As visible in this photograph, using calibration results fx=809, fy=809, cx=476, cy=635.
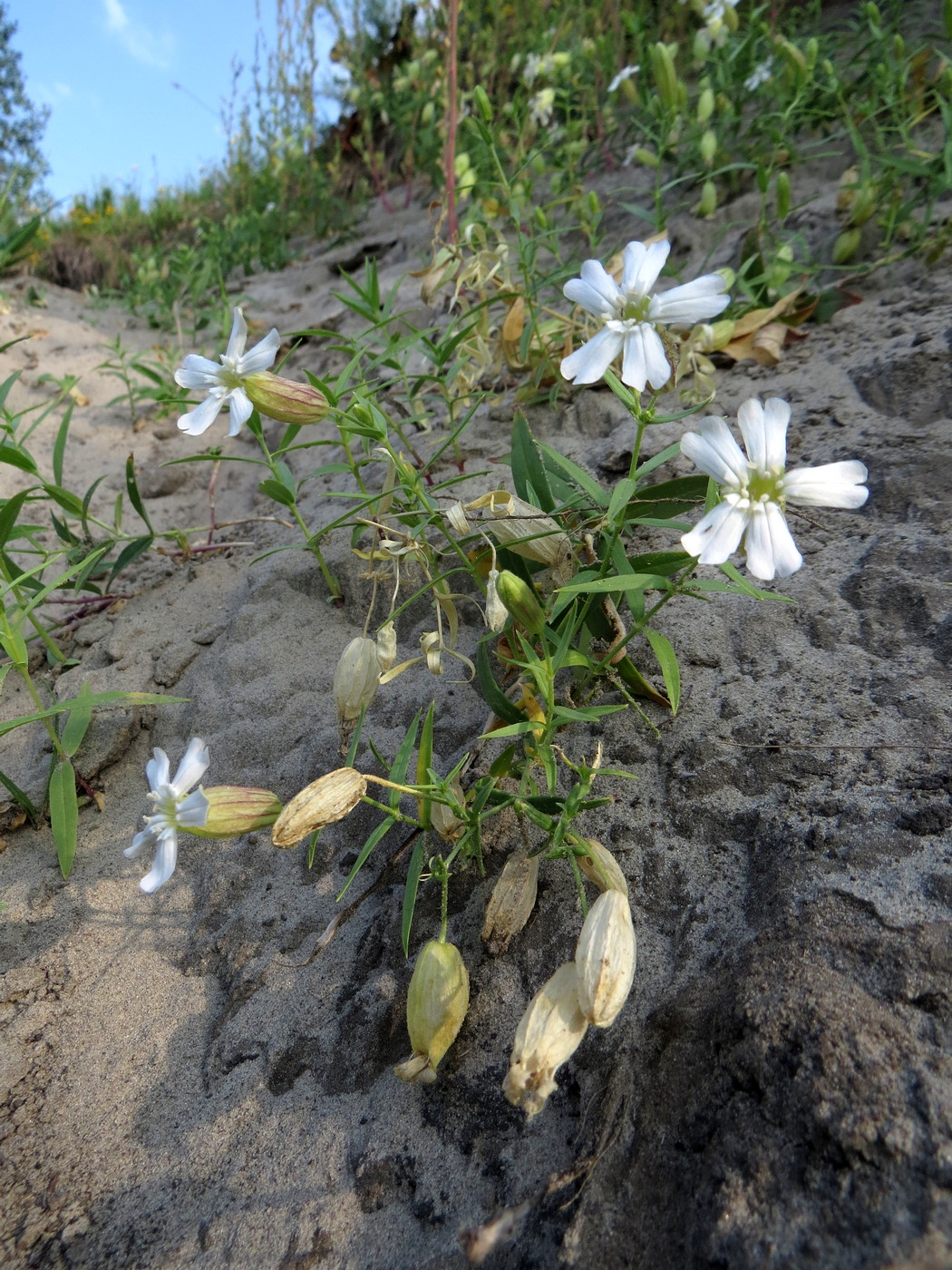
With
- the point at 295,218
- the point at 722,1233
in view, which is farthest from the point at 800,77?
the point at 295,218

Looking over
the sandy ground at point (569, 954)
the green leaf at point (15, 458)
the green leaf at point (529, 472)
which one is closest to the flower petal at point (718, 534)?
the sandy ground at point (569, 954)

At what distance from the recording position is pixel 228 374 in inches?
45.3

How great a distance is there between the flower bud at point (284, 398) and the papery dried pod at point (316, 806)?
52 centimetres

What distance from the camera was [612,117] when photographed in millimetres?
3604

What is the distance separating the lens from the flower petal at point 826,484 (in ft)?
2.86

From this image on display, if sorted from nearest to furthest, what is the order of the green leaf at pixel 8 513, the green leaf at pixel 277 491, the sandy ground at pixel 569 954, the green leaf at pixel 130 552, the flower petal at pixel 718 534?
1. the sandy ground at pixel 569 954
2. the flower petal at pixel 718 534
3. the green leaf at pixel 8 513
4. the green leaf at pixel 277 491
5. the green leaf at pixel 130 552

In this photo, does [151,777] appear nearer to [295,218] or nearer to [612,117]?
[612,117]

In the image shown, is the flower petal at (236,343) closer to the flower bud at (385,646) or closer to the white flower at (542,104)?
the flower bud at (385,646)

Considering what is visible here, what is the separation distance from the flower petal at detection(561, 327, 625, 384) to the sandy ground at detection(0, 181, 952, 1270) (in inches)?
17.7

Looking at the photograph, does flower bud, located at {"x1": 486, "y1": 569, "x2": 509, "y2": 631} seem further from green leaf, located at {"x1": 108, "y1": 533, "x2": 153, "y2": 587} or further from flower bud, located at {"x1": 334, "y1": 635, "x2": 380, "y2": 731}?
green leaf, located at {"x1": 108, "y1": 533, "x2": 153, "y2": 587}

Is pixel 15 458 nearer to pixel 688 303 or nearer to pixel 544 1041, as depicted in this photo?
pixel 688 303

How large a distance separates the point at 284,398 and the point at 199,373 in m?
0.12

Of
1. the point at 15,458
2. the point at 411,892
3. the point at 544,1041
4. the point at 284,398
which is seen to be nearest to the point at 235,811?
the point at 411,892

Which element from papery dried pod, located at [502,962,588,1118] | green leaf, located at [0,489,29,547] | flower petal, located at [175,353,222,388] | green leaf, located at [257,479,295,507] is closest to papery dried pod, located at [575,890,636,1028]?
papery dried pod, located at [502,962,588,1118]
